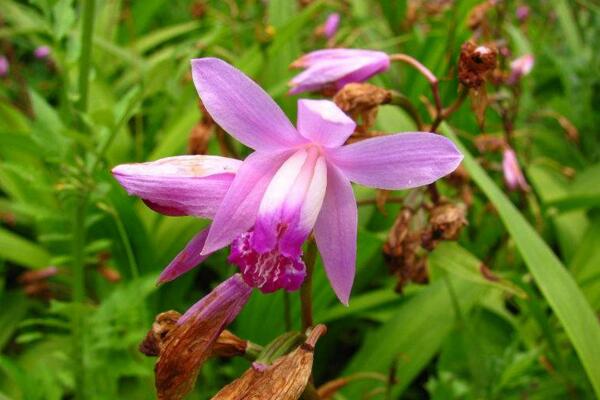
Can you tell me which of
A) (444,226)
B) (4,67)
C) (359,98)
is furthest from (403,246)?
(4,67)

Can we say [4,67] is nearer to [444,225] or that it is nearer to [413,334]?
[413,334]

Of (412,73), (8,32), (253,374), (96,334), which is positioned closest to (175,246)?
(96,334)

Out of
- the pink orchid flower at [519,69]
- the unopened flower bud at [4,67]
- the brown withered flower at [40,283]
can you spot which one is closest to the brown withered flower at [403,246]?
the pink orchid flower at [519,69]

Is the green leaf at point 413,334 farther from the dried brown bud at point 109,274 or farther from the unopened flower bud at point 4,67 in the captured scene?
the unopened flower bud at point 4,67

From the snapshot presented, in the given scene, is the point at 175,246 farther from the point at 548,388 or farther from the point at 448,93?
the point at 548,388

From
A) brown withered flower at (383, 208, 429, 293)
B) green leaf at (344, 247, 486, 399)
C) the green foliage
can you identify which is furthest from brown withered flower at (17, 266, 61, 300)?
brown withered flower at (383, 208, 429, 293)

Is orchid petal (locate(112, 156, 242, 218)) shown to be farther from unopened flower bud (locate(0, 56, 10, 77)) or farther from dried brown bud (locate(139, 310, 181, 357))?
unopened flower bud (locate(0, 56, 10, 77))
